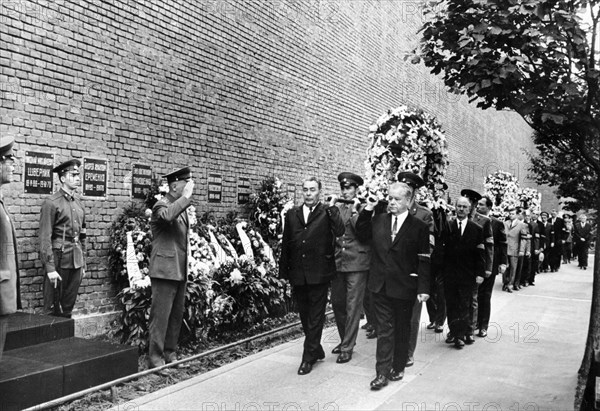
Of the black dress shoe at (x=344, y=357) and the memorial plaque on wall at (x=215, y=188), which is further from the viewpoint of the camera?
the memorial plaque on wall at (x=215, y=188)

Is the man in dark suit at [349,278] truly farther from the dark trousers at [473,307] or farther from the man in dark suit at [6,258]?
the man in dark suit at [6,258]

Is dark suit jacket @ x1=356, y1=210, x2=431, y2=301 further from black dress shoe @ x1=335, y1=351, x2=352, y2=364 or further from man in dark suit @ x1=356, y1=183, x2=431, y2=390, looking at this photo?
black dress shoe @ x1=335, y1=351, x2=352, y2=364

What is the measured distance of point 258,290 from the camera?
285 inches

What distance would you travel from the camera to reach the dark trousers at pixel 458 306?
6625 mm

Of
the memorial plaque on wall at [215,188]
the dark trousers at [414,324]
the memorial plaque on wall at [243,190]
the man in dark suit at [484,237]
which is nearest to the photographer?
the dark trousers at [414,324]

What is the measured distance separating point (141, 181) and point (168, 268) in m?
2.38

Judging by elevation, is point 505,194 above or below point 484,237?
above

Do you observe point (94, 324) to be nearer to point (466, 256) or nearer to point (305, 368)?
point (305, 368)

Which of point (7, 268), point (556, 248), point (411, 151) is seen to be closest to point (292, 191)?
point (411, 151)

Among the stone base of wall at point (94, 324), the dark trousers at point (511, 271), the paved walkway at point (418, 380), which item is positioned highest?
the dark trousers at point (511, 271)

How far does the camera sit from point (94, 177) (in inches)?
267

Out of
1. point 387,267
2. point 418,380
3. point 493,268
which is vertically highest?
point 387,267

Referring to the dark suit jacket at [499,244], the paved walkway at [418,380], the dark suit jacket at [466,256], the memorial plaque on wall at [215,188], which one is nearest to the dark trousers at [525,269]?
the dark suit jacket at [499,244]

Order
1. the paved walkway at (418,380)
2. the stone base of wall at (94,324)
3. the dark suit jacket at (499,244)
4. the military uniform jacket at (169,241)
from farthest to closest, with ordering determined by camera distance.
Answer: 1. the dark suit jacket at (499,244)
2. the stone base of wall at (94,324)
3. the military uniform jacket at (169,241)
4. the paved walkway at (418,380)
